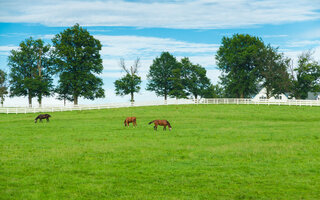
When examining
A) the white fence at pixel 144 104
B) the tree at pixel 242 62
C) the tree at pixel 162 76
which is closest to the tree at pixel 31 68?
the white fence at pixel 144 104

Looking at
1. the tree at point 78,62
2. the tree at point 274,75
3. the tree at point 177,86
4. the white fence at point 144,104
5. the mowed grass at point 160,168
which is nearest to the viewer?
the mowed grass at point 160,168

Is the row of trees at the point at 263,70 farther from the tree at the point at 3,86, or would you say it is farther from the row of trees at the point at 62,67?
the tree at the point at 3,86

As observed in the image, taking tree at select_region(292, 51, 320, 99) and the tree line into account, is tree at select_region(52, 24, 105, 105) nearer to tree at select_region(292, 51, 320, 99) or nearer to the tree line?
the tree line

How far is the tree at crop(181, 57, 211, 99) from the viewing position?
270 ft

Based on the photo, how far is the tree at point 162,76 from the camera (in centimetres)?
8394

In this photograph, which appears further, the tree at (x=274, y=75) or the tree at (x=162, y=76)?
the tree at (x=162, y=76)

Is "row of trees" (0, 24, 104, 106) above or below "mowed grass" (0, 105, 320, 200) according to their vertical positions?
above

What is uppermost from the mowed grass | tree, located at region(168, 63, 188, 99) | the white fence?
tree, located at region(168, 63, 188, 99)

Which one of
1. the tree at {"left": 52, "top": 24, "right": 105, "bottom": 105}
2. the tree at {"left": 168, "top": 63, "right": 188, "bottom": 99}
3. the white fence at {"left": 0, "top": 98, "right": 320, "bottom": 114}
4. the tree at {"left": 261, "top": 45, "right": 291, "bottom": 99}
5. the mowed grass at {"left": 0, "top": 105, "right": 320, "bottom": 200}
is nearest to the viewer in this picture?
the mowed grass at {"left": 0, "top": 105, "right": 320, "bottom": 200}

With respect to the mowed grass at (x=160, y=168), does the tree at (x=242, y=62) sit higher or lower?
higher

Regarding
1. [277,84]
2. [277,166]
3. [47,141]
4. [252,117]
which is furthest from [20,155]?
[277,84]

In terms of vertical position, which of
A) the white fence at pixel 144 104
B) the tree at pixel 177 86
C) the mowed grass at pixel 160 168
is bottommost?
the mowed grass at pixel 160 168

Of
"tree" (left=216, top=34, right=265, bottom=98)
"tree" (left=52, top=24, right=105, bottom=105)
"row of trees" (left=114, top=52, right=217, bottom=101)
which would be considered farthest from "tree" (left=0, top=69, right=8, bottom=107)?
"tree" (left=216, top=34, right=265, bottom=98)

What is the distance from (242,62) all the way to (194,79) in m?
13.9
